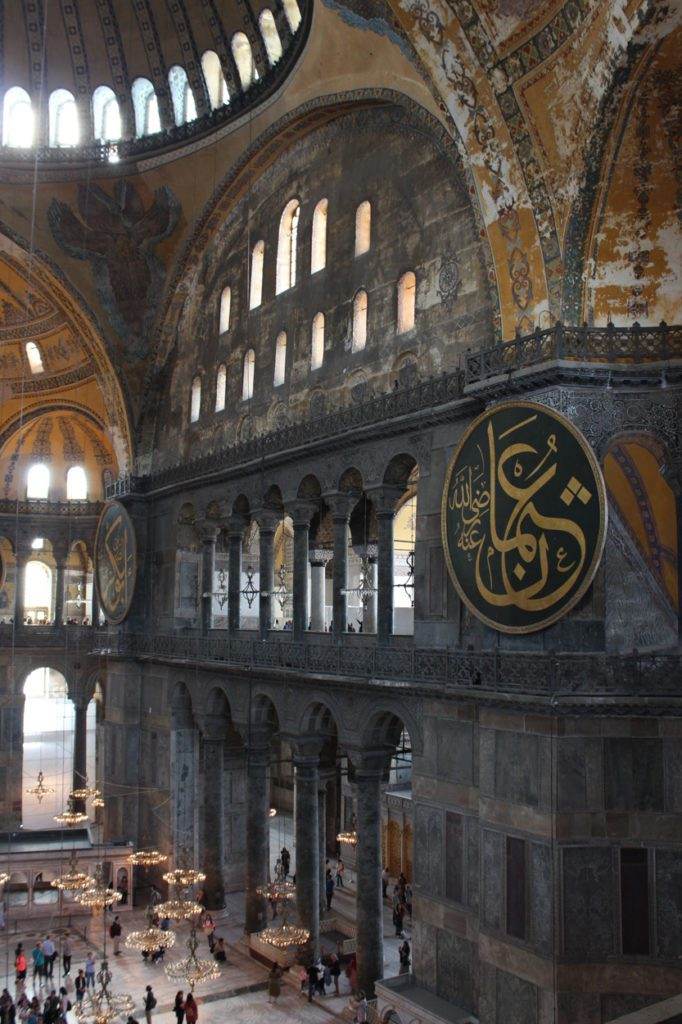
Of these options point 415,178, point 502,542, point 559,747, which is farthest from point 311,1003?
point 415,178

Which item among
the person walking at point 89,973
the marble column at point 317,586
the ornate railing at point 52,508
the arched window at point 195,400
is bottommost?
the person walking at point 89,973

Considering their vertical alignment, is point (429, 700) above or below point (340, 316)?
below

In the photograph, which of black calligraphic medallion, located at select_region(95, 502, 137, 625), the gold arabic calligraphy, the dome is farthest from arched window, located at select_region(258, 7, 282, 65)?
black calligraphic medallion, located at select_region(95, 502, 137, 625)

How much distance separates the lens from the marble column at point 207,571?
1684 centimetres

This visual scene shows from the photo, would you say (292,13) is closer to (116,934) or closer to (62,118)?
(62,118)

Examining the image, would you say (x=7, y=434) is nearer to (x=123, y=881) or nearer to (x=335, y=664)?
(x=123, y=881)

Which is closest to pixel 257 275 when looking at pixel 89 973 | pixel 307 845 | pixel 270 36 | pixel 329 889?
pixel 270 36

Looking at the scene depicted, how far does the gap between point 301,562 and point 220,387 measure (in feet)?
13.1

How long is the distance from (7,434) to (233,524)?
27.7ft

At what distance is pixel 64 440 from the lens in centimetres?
2292

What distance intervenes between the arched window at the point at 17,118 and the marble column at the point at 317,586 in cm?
845

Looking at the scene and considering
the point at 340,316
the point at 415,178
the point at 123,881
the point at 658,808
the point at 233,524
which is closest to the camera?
the point at 658,808

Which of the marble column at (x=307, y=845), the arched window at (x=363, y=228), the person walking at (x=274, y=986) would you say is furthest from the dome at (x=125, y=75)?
the person walking at (x=274, y=986)

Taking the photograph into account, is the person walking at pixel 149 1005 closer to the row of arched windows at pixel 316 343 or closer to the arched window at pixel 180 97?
the row of arched windows at pixel 316 343
